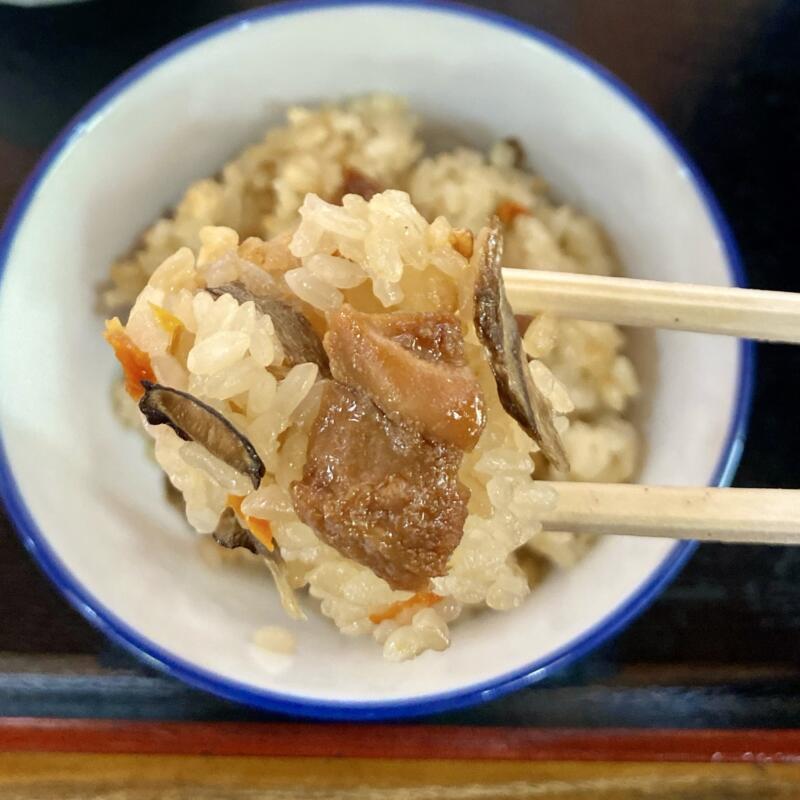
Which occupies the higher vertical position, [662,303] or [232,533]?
[662,303]

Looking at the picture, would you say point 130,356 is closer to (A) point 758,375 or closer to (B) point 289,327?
(B) point 289,327

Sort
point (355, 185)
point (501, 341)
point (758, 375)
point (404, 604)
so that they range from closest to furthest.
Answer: point (501, 341) → point (404, 604) → point (355, 185) → point (758, 375)

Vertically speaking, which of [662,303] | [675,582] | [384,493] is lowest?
[675,582]

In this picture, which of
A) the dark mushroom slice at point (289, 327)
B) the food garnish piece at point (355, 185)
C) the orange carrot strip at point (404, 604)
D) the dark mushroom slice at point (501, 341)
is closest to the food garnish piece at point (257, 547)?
the orange carrot strip at point (404, 604)

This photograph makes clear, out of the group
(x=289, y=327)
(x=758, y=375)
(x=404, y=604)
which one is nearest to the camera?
(x=289, y=327)

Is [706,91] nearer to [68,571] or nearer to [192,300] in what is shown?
[192,300]

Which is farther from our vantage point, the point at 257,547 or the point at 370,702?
the point at 370,702

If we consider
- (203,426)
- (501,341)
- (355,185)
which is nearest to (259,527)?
(203,426)

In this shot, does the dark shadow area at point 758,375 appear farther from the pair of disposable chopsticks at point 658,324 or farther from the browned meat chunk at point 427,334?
the browned meat chunk at point 427,334
